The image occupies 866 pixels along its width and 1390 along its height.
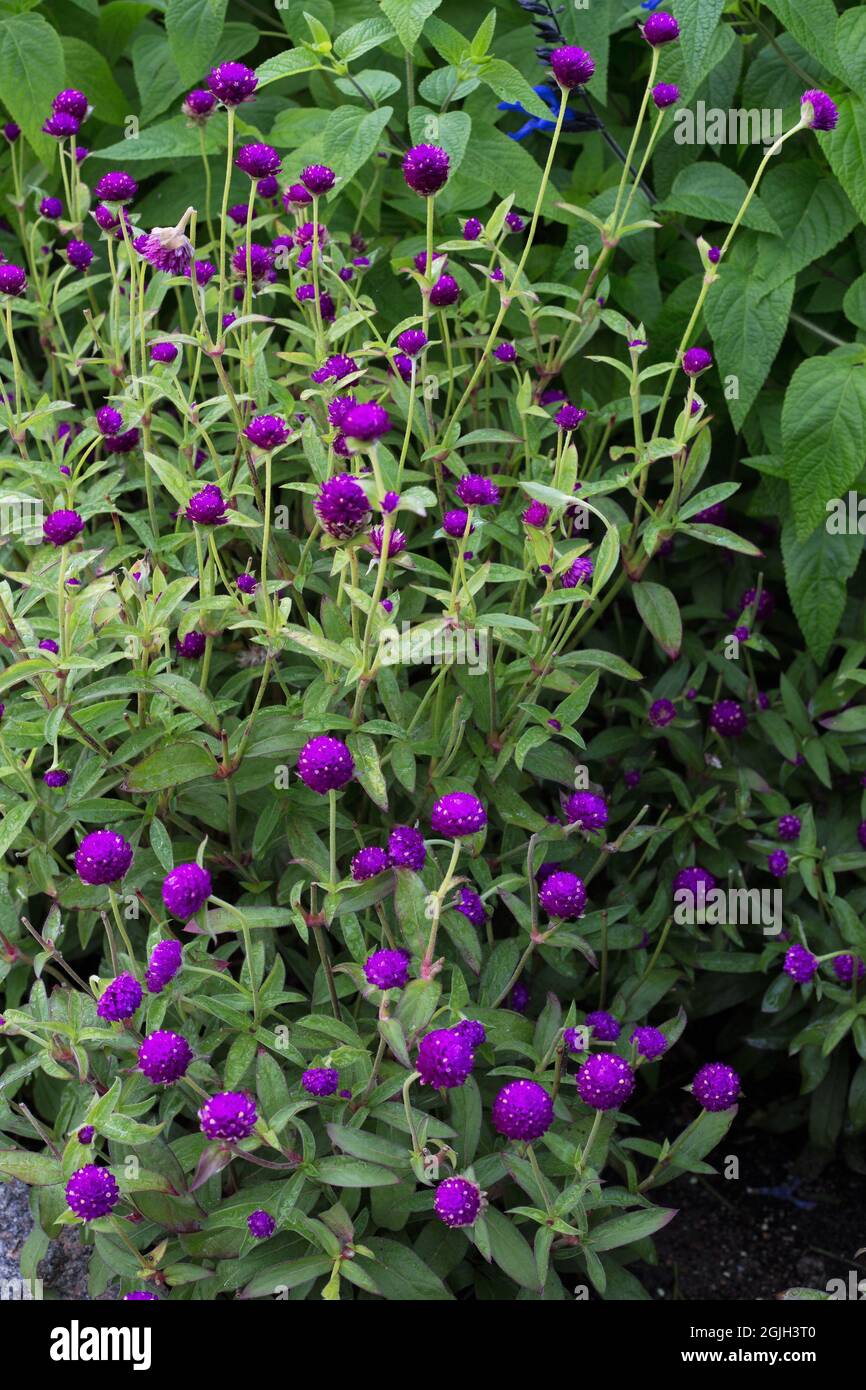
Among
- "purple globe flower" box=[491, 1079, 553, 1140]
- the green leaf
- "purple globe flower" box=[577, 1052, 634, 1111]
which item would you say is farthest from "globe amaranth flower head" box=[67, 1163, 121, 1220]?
the green leaf

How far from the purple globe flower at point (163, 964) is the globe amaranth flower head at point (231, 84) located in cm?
118

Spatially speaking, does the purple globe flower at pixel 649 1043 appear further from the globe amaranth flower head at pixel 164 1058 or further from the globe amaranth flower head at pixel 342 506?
the globe amaranth flower head at pixel 342 506

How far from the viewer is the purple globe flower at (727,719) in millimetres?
2486

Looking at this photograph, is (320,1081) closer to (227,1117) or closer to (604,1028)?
(227,1117)

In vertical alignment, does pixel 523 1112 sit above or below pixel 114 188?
below

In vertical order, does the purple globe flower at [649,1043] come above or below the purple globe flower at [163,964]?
below

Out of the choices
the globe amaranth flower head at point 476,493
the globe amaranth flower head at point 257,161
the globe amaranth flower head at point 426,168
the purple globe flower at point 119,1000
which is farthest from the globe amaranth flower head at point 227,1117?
the globe amaranth flower head at point 257,161

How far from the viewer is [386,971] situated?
1685 millimetres

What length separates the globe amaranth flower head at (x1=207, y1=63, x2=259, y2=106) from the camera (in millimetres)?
1994

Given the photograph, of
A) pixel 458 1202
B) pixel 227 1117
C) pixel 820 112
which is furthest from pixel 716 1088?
pixel 820 112

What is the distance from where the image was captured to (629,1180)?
201cm

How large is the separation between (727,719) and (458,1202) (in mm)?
1113

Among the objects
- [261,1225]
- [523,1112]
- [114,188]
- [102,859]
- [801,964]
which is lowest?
[801,964]
